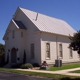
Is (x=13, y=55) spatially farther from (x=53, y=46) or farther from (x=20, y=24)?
(x=53, y=46)

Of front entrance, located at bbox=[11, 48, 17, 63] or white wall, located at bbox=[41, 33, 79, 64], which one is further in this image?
front entrance, located at bbox=[11, 48, 17, 63]

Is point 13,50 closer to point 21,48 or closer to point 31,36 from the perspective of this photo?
point 21,48

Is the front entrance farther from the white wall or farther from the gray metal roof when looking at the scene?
the white wall

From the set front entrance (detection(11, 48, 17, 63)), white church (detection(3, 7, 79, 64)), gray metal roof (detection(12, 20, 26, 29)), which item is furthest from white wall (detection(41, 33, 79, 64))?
front entrance (detection(11, 48, 17, 63))

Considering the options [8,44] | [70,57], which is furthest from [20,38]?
[70,57]

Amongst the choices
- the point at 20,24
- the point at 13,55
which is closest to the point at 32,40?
the point at 20,24

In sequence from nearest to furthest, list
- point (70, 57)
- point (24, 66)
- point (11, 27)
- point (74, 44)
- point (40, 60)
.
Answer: point (74, 44) → point (24, 66) → point (40, 60) → point (11, 27) → point (70, 57)

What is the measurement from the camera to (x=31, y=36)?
94.0ft

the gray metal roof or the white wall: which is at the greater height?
the gray metal roof

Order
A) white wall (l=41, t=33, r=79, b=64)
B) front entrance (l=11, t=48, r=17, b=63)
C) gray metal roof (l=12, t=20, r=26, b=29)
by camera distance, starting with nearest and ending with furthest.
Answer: white wall (l=41, t=33, r=79, b=64) < gray metal roof (l=12, t=20, r=26, b=29) < front entrance (l=11, t=48, r=17, b=63)

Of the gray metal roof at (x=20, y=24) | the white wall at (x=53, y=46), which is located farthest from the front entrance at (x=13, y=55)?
the white wall at (x=53, y=46)

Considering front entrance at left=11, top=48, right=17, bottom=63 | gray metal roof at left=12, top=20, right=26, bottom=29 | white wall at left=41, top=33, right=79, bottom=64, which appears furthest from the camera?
front entrance at left=11, top=48, right=17, bottom=63

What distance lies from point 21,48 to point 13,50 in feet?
8.31

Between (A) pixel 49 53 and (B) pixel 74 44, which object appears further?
(A) pixel 49 53
